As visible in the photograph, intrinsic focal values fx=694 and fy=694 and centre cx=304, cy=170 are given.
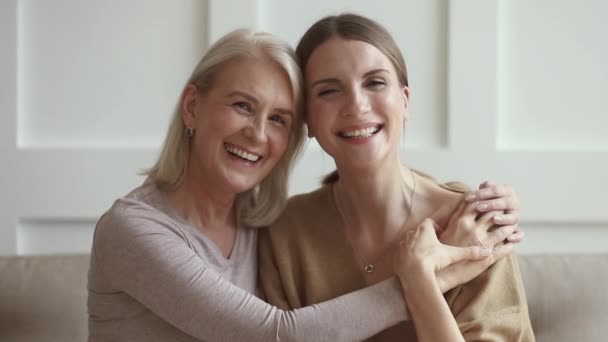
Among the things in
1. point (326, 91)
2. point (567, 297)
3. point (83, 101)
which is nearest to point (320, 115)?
point (326, 91)

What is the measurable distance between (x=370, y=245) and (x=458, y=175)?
61 centimetres

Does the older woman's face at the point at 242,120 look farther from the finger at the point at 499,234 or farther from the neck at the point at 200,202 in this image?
the finger at the point at 499,234

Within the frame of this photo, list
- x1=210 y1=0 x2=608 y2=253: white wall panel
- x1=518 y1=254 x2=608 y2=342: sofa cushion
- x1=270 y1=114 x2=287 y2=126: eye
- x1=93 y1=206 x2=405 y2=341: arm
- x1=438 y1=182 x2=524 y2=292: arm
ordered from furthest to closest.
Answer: x1=210 y1=0 x2=608 y2=253: white wall panel → x1=518 y1=254 x2=608 y2=342: sofa cushion → x1=270 y1=114 x2=287 y2=126: eye → x1=438 y1=182 x2=524 y2=292: arm → x1=93 y1=206 x2=405 y2=341: arm

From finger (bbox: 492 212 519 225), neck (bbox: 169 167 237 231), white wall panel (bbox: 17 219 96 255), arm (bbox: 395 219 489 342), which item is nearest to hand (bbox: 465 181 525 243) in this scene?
finger (bbox: 492 212 519 225)

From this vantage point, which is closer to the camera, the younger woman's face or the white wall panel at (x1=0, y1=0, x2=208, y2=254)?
the younger woman's face

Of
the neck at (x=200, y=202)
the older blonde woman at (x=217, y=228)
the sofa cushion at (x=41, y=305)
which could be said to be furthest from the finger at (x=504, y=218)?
the sofa cushion at (x=41, y=305)

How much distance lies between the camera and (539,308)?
181cm

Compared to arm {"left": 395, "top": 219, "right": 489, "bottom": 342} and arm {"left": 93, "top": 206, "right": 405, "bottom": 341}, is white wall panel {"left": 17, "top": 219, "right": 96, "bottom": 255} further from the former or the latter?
arm {"left": 395, "top": 219, "right": 489, "bottom": 342}

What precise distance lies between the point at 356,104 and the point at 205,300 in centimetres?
51

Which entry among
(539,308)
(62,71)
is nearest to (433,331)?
(539,308)

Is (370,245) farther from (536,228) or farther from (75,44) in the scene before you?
(75,44)

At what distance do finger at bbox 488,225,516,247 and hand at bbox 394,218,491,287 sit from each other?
0.08 feet

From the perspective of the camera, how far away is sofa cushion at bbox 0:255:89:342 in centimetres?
181

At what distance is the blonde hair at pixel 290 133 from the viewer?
4.85 ft
